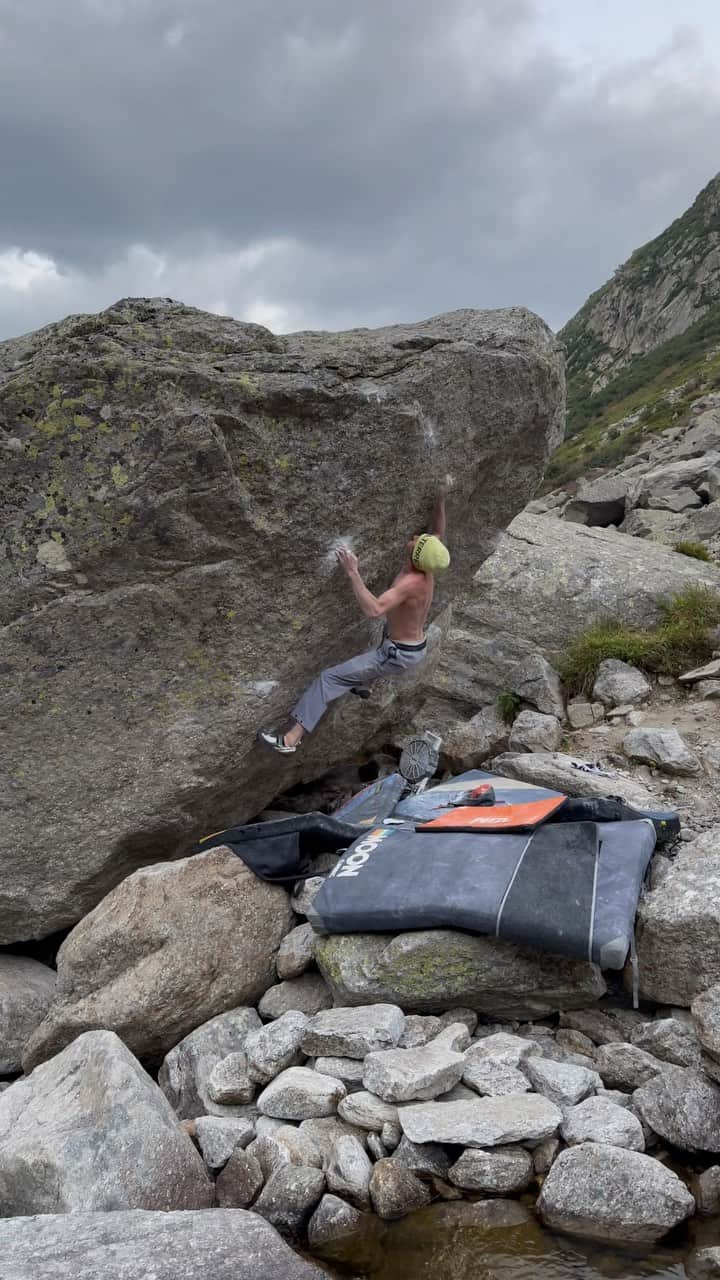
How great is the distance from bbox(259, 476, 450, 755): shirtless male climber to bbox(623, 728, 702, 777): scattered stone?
288cm

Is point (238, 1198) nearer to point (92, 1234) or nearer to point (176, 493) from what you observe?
point (92, 1234)

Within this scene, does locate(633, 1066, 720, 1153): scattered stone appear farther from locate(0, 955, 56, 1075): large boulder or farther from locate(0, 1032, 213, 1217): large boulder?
locate(0, 955, 56, 1075): large boulder

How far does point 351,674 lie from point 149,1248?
515 centimetres

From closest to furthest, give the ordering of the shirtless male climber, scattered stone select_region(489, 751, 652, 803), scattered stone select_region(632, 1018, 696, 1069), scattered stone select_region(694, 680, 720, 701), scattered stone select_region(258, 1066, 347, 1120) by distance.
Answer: scattered stone select_region(258, 1066, 347, 1120)
scattered stone select_region(632, 1018, 696, 1069)
the shirtless male climber
scattered stone select_region(489, 751, 652, 803)
scattered stone select_region(694, 680, 720, 701)

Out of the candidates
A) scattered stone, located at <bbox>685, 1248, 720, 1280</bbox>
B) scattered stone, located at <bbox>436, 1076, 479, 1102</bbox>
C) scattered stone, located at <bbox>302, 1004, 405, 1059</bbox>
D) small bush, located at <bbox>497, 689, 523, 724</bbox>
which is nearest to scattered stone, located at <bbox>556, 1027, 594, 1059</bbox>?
scattered stone, located at <bbox>436, 1076, 479, 1102</bbox>

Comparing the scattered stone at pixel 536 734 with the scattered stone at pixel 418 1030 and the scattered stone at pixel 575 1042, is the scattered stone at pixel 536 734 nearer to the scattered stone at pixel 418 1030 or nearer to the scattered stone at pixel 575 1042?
the scattered stone at pixel 575 1042

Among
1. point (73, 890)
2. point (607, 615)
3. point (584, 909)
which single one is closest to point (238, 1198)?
point (584, 909)

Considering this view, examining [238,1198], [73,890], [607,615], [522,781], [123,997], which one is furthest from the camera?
[607,615]

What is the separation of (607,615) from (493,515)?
13.5 feet

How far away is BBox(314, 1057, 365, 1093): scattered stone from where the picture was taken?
4.90 m

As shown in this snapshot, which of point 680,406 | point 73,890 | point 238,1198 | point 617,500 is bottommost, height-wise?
point 238,1198

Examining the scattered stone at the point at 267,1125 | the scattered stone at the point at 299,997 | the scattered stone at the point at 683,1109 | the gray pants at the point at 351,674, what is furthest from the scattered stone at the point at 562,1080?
the gray pants at the point at 351,674

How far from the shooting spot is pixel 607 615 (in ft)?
41.1

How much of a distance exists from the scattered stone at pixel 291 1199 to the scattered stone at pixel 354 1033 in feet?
2.83
